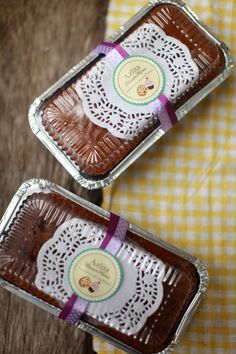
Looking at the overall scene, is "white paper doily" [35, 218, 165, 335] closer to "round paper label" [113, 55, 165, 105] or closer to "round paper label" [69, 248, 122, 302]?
"round paper label" [69, 248, 122, 302]

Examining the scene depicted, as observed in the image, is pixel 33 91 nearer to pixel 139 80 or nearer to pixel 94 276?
pixel 139 80

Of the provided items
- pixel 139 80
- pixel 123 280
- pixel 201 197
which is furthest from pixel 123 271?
pixel 139 80

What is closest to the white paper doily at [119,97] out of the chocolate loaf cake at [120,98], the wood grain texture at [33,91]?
the chocolate loaf cake at [120,98]

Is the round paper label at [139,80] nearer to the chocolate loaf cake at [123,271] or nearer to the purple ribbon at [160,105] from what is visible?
the purple ribbon at [160,105]

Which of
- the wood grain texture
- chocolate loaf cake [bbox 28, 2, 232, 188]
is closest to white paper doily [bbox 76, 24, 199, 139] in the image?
chocolate loaf cake [bbox 28, 2, 232, 188]

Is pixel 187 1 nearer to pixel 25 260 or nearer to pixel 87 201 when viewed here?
pixel 87 201

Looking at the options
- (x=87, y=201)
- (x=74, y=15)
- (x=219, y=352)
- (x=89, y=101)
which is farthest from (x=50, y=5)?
(x=219, y=352)
